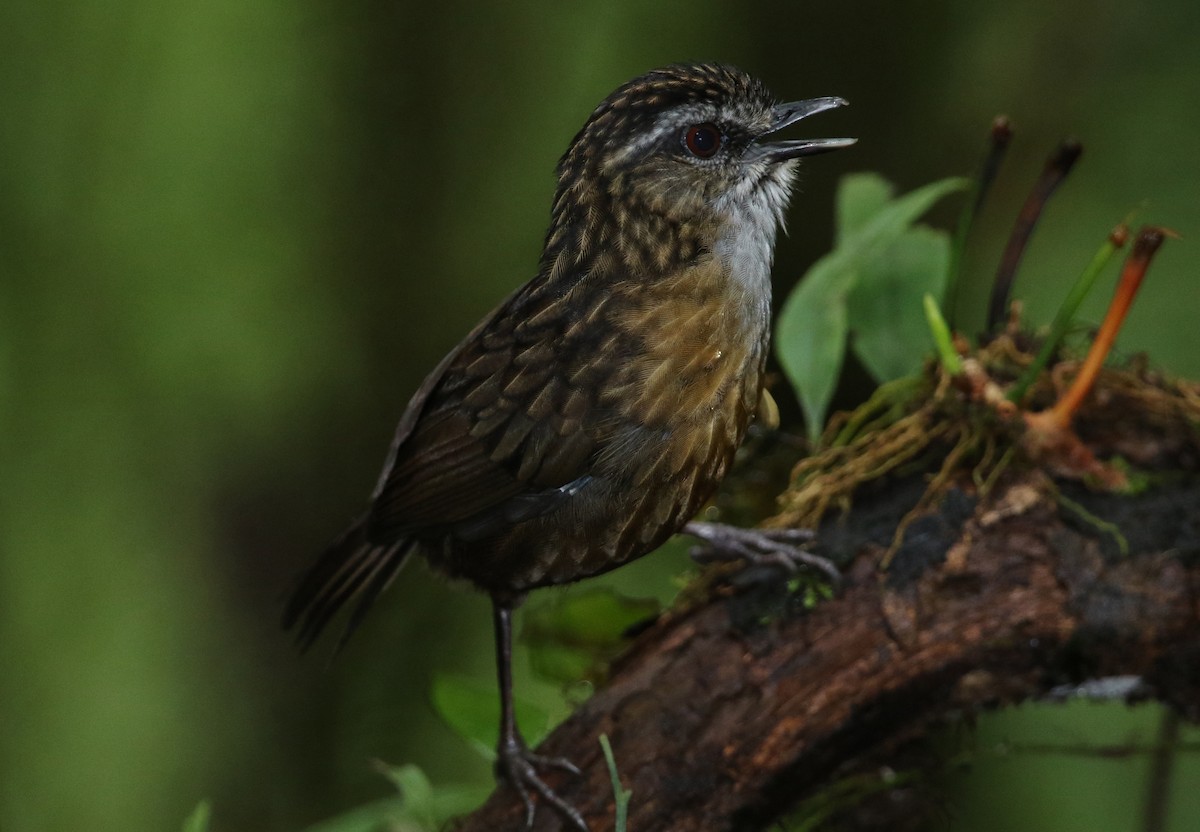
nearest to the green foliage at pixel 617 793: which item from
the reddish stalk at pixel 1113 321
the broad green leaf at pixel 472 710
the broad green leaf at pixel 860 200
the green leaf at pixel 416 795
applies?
the broad green leaf at pixel 472 710

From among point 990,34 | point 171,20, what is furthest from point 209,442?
point 990,34

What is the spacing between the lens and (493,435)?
80.7 inches

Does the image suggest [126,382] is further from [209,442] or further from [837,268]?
[837,268]

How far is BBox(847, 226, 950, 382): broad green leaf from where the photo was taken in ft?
8.21

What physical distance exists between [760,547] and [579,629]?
0.46 m

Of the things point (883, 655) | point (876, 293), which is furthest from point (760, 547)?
point (876, 293)

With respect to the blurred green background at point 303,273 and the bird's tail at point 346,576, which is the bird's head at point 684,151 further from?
the blurred green background at point 303,273

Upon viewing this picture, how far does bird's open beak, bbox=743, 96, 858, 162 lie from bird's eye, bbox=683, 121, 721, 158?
0.06 m

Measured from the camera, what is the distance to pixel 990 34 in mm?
3426

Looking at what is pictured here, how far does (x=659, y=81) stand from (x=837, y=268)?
56 centimetres

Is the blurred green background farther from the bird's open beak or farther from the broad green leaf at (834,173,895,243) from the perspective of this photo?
the bird's open beak

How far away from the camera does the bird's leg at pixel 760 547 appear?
211 centimetres

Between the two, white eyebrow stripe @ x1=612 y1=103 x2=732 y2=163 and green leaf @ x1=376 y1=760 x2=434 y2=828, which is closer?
white eyebrow stripe @ x1=612 y1=103 x2=732 y2=163

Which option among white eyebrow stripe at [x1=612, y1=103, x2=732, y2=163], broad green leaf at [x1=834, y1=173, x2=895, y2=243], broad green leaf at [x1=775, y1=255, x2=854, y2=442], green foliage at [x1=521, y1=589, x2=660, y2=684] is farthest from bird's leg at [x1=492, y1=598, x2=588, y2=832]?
broad green leaf at [x1=834, y1=173, x2=895, y2=243]
